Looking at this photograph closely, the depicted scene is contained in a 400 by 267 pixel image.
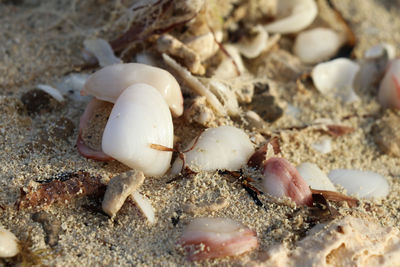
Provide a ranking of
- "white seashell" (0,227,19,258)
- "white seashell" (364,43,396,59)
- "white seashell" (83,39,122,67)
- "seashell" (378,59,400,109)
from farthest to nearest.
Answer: "white seashell" (364,43,396,59) < "seashell" (378,59,400,109) < "white seashell" (83,39,122,67) < "white seashell" (0,227,19,258)

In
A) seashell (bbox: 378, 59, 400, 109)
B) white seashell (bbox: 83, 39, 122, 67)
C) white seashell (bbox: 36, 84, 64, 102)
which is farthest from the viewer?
seashell (bbox: 378, 59, 400, 109)

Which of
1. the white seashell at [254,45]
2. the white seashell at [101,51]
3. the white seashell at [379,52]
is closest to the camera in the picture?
the white seashell at [101,51]

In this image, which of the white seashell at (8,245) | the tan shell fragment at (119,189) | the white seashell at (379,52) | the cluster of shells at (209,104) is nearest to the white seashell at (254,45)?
the cluster of shells at (209,104)

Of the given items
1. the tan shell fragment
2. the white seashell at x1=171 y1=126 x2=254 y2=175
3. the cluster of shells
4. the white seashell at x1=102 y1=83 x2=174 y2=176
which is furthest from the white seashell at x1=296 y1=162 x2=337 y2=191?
the tan shell fragment

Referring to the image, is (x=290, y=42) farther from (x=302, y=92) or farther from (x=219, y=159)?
(x=219, y=159)

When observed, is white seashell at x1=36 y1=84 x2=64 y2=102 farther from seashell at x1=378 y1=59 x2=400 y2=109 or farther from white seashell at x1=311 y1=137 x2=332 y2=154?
seashell at x1=378 y1=59 x2=400 y2=109

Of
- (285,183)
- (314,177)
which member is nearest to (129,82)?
(285,183)

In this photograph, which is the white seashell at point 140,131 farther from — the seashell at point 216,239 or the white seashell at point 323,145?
the white seashell at point 323,145
